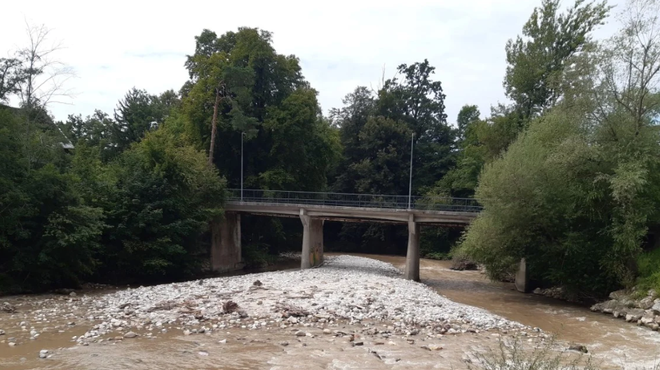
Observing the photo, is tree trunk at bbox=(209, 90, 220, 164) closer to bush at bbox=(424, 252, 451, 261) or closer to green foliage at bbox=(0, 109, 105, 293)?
green foliage at bbox=(0, 109, 105, 293)

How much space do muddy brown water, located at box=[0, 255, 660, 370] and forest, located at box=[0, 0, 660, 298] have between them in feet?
16.4

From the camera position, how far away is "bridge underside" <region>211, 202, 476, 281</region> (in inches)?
1240

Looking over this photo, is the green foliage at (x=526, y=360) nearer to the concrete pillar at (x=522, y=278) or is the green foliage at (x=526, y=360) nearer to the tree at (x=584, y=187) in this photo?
the tree at (x=584, y=187)

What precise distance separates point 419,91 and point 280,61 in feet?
80.8

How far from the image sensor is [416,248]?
32219 mm

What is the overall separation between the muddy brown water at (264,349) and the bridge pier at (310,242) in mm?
17955

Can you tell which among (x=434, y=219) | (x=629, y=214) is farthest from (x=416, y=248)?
(x=629, y=214)

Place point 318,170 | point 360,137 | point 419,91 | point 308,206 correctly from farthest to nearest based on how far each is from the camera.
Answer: point 419,91 < point 360,137 < point 318,170 < point 308,206

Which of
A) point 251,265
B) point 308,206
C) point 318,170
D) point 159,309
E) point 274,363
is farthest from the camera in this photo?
point 318,170

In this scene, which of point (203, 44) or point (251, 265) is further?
point (203, 44)

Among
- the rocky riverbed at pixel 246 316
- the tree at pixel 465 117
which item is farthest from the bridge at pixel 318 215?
the tree at pixel 465 117

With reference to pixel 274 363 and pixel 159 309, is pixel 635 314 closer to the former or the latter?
pixel 274 363

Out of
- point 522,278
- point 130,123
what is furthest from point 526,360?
point 130,123

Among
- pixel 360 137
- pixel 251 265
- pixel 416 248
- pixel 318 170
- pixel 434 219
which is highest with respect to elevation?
pixel 360 137
